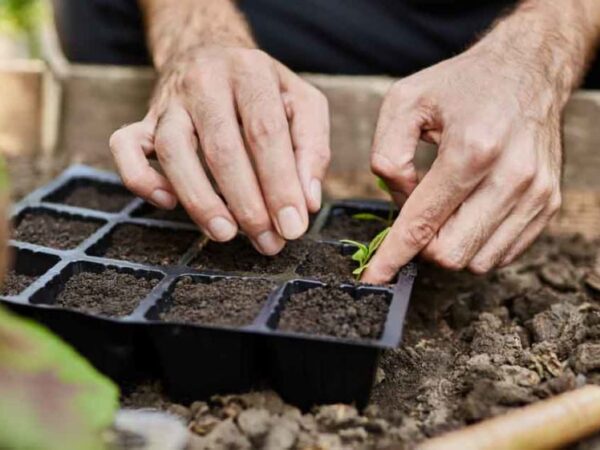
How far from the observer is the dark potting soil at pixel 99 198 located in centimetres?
185

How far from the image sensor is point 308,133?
147cm

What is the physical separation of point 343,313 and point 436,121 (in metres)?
0.38

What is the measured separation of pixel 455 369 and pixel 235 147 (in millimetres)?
490

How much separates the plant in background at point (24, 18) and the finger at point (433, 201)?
2.61 metres

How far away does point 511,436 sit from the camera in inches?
42.9

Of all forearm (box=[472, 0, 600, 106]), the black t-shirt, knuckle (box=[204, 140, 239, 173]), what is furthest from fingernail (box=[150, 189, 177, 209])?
the black t-shirt

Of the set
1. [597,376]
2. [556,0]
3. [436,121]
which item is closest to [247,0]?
[556,0]

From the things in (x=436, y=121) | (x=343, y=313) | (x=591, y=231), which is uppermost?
(x=436, y=121)

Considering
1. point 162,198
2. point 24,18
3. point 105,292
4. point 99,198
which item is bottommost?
point 24,18

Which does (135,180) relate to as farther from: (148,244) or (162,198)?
(148,244)

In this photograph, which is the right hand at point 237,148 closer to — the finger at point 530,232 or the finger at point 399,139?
the finger at point 399,139

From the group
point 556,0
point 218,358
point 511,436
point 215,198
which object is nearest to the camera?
point 511,436

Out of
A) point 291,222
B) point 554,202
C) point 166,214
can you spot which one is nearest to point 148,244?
point 166,214

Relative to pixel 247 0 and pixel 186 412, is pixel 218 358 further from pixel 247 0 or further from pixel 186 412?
pixel 247 0
